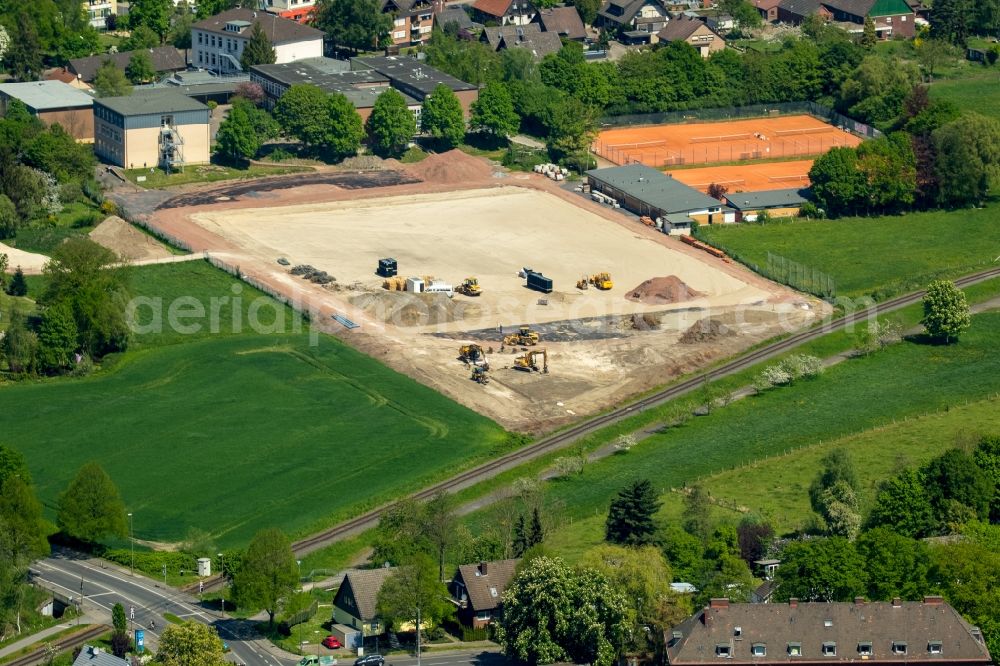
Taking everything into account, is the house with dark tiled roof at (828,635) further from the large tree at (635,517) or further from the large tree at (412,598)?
the large tree at (635,517)

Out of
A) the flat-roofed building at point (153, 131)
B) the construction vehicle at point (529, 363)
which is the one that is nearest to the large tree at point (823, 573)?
the construction vehicle at point (529, 363)

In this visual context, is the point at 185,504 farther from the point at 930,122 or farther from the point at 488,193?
the point at 930,122

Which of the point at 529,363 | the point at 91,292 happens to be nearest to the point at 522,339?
the point at 529,363

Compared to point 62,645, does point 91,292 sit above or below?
above

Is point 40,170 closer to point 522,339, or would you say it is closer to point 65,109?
point 65,109

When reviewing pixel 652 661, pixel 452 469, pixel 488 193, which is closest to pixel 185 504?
pixel 452 469

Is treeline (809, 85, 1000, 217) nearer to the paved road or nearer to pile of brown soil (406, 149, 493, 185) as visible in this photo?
pile of brown soil (406, 149, 493, 185)

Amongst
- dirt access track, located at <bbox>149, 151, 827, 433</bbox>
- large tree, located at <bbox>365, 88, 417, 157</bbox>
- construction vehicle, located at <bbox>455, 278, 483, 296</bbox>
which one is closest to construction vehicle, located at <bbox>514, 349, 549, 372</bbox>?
dirt access track, located at <bbox>149, 151, 827, 433</bbox>
